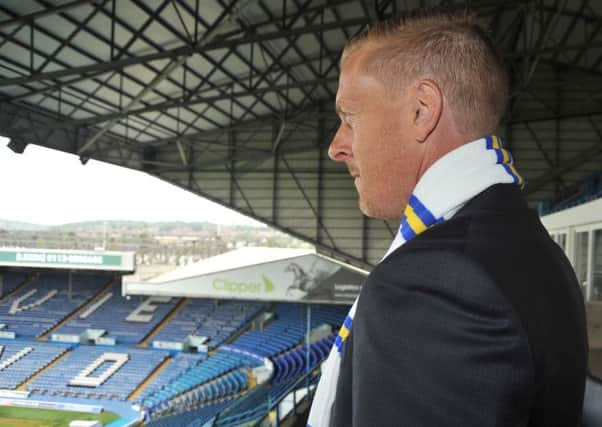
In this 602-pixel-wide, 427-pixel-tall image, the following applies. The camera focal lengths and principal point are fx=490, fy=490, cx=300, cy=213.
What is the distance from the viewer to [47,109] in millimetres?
15805

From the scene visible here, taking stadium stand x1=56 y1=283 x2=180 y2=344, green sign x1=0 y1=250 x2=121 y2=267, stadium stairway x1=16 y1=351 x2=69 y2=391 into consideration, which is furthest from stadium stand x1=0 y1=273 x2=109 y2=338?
stadium stairway x1=16 y1=351 x2=69 y2=391

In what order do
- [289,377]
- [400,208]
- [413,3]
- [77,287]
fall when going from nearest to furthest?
[400,208]
[413,3]
[289,377]
[77,287]

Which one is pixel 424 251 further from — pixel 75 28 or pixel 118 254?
pixel 118 254

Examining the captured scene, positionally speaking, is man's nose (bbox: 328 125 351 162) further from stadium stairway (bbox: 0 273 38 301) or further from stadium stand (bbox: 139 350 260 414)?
stadium stairway (bbox: 0 273 38 301)

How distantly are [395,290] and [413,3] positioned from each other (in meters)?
14.6

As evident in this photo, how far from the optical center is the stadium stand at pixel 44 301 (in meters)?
21.3

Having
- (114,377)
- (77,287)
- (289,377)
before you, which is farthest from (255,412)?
(77,287)

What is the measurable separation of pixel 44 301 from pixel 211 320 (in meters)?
8.46

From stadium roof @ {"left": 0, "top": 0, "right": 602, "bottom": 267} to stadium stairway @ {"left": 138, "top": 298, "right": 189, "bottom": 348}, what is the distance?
5.02 metres

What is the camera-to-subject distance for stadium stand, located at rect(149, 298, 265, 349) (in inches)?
769

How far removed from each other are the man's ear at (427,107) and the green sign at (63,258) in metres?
21.7

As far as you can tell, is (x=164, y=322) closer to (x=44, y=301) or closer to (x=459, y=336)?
(x=44, y=301)

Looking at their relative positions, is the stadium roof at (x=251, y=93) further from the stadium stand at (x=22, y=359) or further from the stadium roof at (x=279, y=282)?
the stadium stand at (x=22, y=359)

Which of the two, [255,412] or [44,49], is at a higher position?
[44,49]
